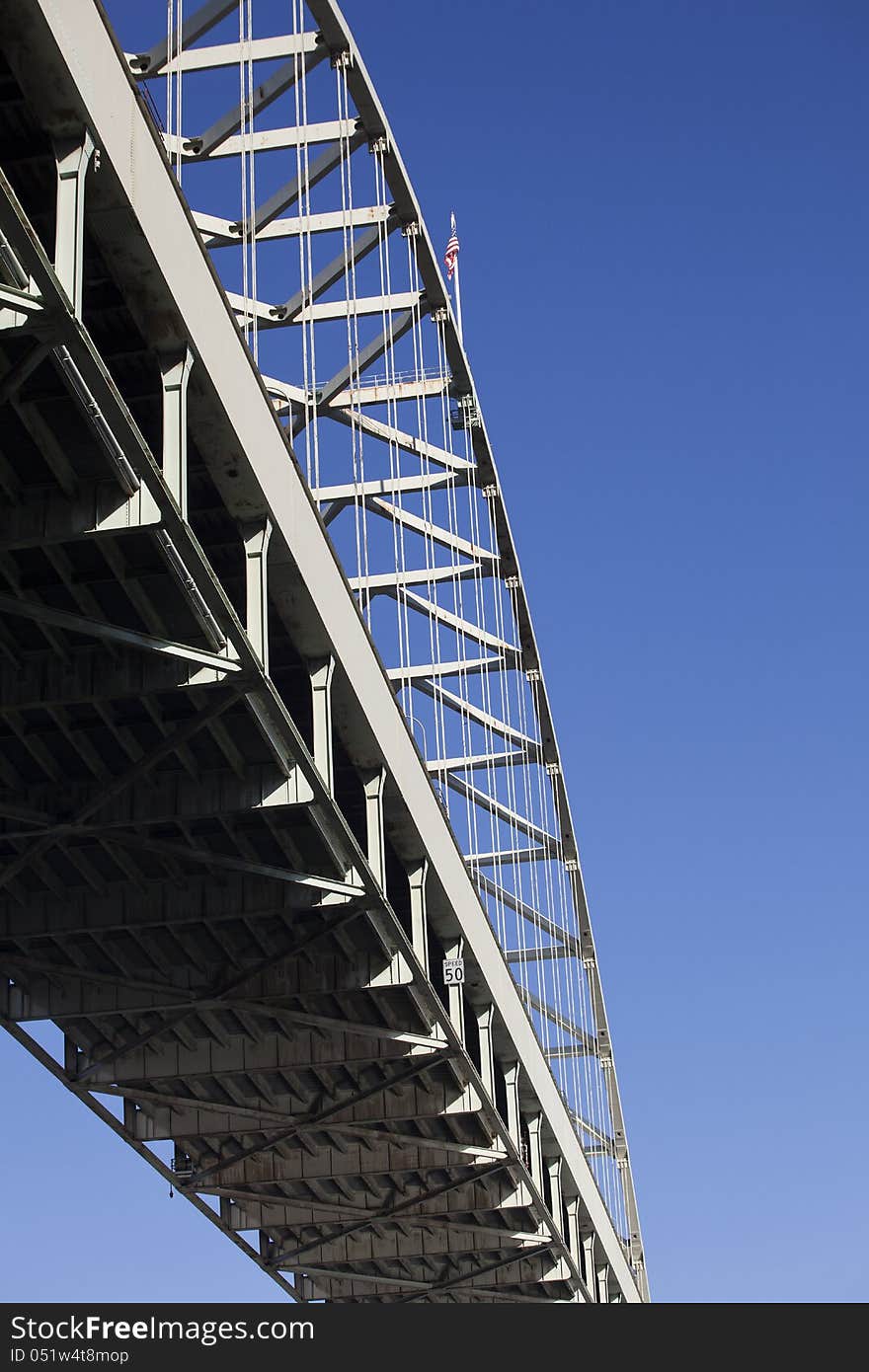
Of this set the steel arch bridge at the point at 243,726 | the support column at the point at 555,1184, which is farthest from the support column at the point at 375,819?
the support column at the point at 555,1184

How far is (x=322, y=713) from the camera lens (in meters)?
31.0

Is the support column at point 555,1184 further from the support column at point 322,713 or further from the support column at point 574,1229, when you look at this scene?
the support column at point 322,713

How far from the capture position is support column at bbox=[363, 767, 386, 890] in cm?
3438

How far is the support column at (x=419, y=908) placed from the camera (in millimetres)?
38125

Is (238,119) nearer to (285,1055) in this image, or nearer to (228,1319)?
(285,1055)

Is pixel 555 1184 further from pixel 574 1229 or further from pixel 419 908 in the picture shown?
pixel 419 908

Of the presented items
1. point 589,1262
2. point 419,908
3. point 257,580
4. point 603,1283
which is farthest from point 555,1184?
point 257,580

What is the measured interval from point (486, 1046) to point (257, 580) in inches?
720

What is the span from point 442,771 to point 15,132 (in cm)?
3916

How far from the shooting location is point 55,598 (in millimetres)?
28062

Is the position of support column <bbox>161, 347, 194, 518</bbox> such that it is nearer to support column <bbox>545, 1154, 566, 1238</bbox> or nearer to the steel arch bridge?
the steel arch bridge

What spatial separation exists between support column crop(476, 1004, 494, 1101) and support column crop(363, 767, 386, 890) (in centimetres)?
985

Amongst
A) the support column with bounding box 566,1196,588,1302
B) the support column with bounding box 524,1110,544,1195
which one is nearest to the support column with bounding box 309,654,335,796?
the support column with bounding box 524,1110,544,1195

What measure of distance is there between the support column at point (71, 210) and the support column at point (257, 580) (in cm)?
631
